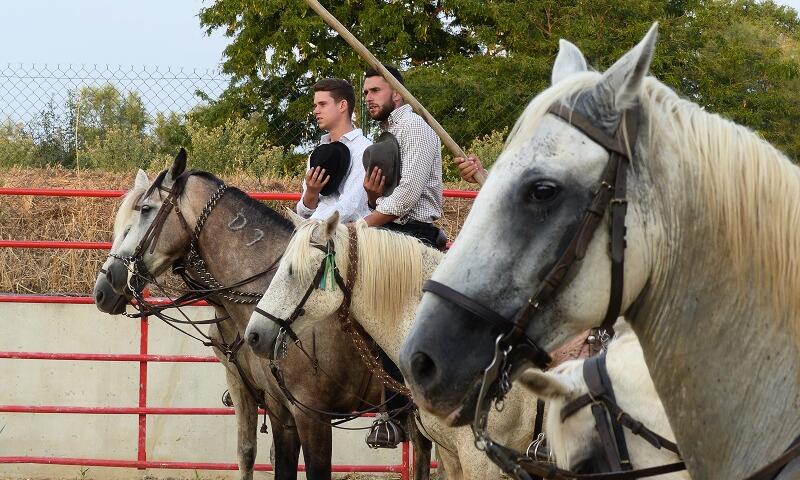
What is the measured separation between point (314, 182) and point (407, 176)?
0.79m

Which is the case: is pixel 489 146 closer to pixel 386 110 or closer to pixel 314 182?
pixel 314 182

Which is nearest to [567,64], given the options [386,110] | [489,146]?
[386,110]

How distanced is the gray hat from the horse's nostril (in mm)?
3208

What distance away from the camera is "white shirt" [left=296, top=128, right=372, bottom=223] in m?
5.63

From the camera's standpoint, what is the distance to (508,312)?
1.85 m

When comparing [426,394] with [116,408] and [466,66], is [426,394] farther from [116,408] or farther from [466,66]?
[466,66]

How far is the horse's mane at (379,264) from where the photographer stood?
14.9 feet

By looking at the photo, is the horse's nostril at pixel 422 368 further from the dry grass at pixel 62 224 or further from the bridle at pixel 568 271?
the dry grass at pixel 62 224

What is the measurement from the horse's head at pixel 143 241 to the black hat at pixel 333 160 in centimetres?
90

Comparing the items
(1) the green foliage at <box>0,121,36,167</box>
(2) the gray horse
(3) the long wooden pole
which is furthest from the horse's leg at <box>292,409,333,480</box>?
(1) the green foliage at <box>0,121,36,167</box>

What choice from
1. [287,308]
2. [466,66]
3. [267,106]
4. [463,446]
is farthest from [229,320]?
[466,66]

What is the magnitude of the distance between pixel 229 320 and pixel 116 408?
66.3 inches

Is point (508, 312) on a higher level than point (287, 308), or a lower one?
higher

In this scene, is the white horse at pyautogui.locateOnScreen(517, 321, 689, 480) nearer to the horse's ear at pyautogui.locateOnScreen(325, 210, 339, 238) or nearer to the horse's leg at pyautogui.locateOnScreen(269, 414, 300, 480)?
the horse's ear at pyautogui.locateOnScreen(325, 210, 339, 238)
